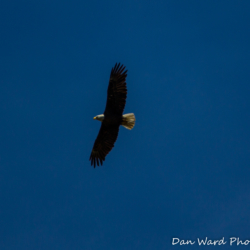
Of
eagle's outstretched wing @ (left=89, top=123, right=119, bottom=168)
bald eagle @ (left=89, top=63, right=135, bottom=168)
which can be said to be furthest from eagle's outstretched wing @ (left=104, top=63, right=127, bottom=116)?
eagle's outstretched wing @ (left=89, top=123, right=119, bottom=168)

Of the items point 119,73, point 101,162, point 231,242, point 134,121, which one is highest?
point 119,73

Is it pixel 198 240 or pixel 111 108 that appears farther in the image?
pixel 111 108

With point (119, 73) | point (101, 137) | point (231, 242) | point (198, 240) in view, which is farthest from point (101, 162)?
point (231, 242)

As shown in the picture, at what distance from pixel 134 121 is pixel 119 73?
6.99 feet

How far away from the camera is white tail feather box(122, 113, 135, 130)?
13820mm

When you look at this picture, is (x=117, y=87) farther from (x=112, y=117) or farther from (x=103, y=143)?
(x=103, y=143)

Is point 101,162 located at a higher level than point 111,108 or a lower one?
lower

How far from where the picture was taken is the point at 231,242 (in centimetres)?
1226

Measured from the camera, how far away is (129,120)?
→ 1390cm

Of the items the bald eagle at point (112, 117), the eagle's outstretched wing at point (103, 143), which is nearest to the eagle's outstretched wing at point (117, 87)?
the bald eagle at point (112, 117)

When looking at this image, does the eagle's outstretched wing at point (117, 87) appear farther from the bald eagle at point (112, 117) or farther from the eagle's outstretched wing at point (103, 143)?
the eagle's outstretched wing at point (103, 143)

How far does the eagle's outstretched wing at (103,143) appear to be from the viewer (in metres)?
14.2

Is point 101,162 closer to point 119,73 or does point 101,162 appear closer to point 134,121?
point 134,121

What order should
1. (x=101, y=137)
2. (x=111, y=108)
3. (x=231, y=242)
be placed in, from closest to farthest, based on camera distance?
1. (x=231, y=242)
2. (x=111, y=108)
3. (x=101, y=137)
